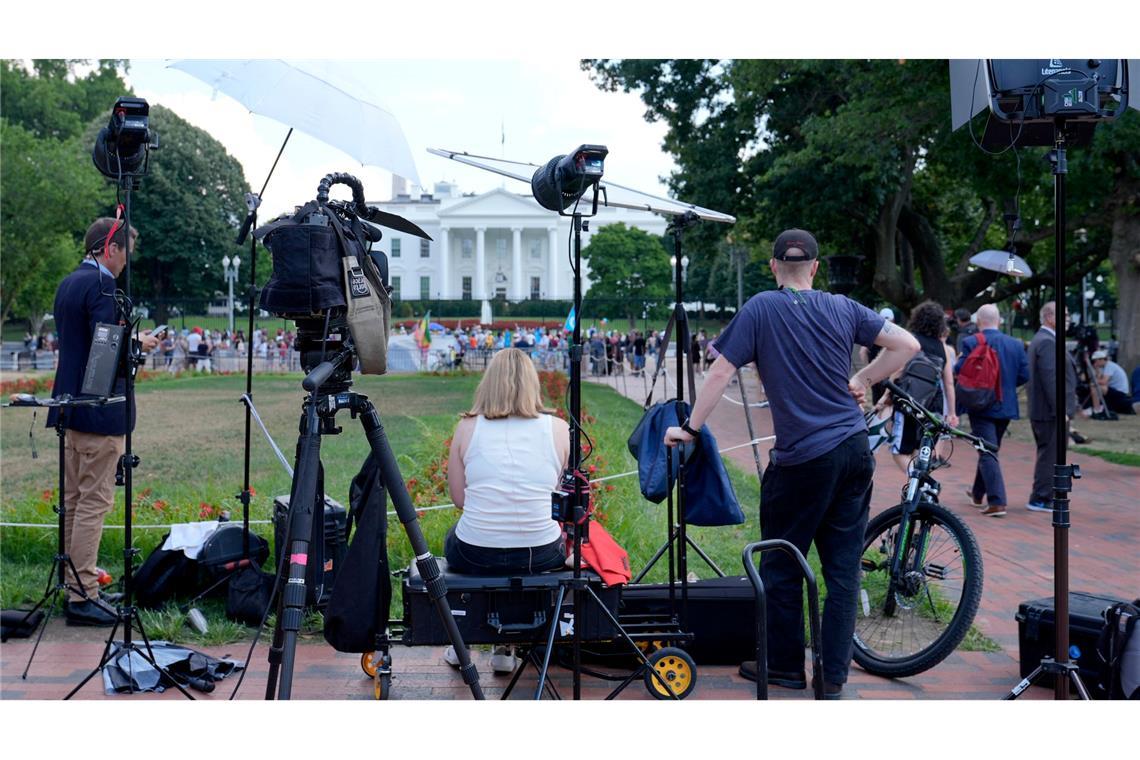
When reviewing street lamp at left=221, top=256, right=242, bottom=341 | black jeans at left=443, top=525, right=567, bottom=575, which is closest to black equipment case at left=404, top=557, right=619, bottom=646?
black jeans at left=443, top=525, right=567, bottom=575

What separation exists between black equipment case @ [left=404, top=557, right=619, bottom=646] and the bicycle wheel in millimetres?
1525

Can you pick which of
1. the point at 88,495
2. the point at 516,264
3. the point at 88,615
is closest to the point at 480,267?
the point at 516,264

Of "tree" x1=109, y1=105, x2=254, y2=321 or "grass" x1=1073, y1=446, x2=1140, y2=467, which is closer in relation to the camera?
"grass" x1=1073, y1=446, x2=1140, y2=467

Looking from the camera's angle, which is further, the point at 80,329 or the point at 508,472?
the point at 80,329

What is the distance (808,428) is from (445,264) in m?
93.6

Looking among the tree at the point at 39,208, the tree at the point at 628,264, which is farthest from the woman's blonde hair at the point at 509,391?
the tree at the point at 628,264

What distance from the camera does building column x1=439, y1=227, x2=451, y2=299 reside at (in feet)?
315

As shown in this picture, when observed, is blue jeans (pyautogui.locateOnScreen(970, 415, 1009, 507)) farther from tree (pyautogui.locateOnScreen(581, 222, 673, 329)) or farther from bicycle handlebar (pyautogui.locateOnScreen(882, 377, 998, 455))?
tree (pyautogui.locateOnScreen(581, 222, 673, 329))

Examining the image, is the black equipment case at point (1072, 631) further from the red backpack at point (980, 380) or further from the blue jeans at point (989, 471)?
the red backpack at point (980, 380)

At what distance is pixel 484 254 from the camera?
97812 millimetres

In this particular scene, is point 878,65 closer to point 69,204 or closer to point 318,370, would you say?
point 318,370

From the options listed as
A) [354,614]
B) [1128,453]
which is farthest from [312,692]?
[1128,453]

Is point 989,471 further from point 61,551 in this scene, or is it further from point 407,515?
point 61,551

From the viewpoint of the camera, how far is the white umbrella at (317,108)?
13.2 ft
